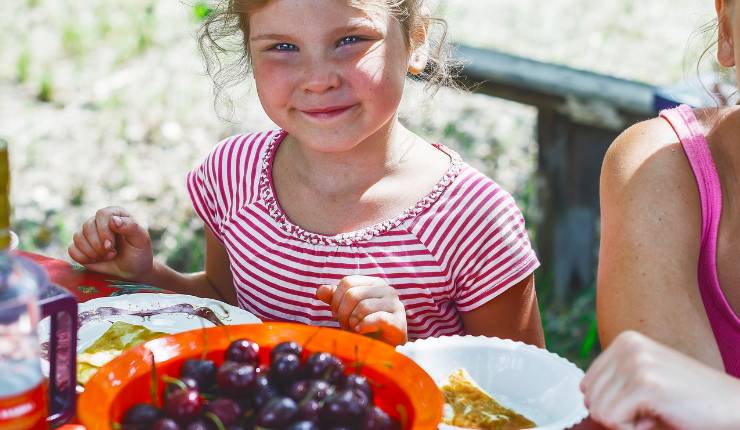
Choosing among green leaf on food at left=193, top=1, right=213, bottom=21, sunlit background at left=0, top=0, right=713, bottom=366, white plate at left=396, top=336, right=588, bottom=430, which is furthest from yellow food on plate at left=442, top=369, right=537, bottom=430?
sunlit background at left=0, top=0, right=713, bottom=366

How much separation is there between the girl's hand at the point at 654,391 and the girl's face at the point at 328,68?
0.72 m

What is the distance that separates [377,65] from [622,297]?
0.59 meters

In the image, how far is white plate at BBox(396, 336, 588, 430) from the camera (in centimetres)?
127

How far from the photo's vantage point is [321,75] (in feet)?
5.43

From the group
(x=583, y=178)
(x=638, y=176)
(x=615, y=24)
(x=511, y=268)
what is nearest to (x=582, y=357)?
(x=583, y=178)

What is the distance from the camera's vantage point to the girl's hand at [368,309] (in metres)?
1.43

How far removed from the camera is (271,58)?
172cm

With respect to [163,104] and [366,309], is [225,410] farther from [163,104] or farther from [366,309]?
[163,104]

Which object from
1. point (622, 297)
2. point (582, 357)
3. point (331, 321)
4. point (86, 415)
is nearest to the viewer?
point (86, 415)

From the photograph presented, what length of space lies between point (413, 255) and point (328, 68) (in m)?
0.38

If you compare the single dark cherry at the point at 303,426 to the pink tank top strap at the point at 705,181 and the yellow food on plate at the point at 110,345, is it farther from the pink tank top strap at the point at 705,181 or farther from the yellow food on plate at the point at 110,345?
the pink tank top strap at the point at 705,181

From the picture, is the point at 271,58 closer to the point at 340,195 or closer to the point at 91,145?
the point at 340,195

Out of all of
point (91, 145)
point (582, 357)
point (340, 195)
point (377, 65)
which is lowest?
point (582, 357)

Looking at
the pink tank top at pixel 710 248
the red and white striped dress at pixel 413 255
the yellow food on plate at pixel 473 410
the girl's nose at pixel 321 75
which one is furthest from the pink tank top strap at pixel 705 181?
the girl's nose at pixel 321 75
